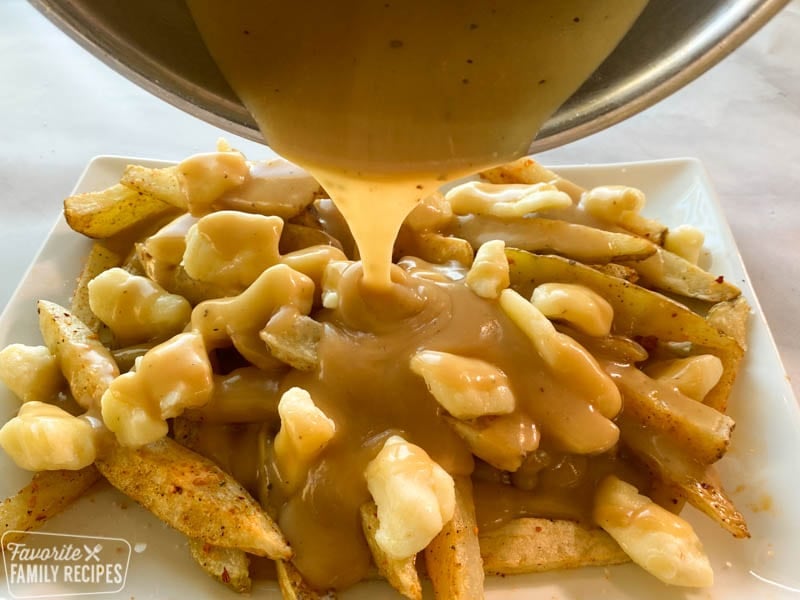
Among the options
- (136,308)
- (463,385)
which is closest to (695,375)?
(463,385)

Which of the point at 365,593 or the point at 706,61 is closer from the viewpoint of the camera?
the point at 706,61

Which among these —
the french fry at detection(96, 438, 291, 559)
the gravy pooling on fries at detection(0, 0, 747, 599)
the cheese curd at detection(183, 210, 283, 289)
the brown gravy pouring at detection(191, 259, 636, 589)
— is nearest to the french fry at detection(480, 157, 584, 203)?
the gravy pooling on fries at detection(0, 0, 747, 599)

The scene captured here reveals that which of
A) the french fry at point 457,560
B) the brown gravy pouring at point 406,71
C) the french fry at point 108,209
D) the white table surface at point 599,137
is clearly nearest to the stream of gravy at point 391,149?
the brown gravy pouring at point 406,71

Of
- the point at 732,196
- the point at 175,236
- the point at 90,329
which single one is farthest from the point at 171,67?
the point at 732,196

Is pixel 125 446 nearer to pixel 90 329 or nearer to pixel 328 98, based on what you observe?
pixel 90 329

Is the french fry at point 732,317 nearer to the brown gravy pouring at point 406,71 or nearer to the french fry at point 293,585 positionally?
the brown gravy pouring at point 406,71

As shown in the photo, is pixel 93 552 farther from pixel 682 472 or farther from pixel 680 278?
pixel 680 278

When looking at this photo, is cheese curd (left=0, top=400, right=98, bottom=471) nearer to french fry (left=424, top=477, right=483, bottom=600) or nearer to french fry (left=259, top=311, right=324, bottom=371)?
french fry (left=259, top=311, right=324, bottom=371)
